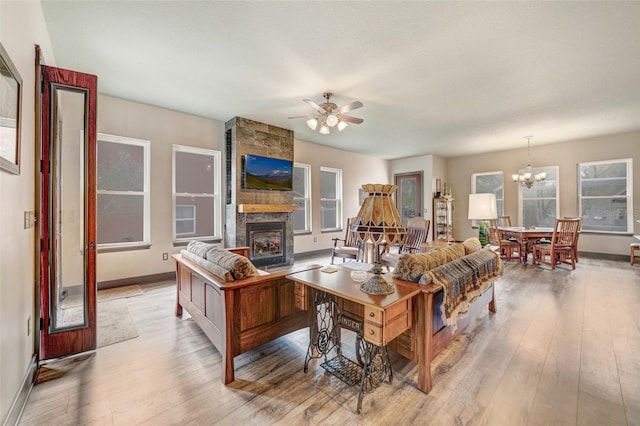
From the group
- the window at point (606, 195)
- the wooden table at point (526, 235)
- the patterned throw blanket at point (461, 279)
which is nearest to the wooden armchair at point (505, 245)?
the wooden table at point (526, 235)

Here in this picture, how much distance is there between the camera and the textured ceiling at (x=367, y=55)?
2.25 metres

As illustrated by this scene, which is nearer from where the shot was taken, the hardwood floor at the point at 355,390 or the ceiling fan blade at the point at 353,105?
the hardwood floor at the point at 355,390

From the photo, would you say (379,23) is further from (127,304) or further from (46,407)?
(127,304)

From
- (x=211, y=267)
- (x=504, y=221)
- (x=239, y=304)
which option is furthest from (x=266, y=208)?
(x=504, y=221)

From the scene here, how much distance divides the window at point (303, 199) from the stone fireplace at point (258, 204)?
79cm

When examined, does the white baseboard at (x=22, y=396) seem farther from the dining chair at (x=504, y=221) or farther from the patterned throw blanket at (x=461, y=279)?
the dining chair at (x=504, y=221)

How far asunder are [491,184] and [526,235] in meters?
2.57

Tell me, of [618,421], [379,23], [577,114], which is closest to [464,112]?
[577,114]

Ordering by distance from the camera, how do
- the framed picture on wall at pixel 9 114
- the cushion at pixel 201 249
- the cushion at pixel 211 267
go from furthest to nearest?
1. the cushion at pixel 201 249
2. the cushion at pixel 211 267
3. the framed picture on wall at pixel 9 114

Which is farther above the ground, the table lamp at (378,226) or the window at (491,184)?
the window at (491,184)

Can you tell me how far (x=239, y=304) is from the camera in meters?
1.95

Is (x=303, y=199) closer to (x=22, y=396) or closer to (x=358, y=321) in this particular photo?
(x=358, y=321)

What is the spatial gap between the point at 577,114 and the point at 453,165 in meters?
3.76

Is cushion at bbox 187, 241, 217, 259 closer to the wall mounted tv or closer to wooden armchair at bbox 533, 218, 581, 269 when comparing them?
the wall mounted tv
